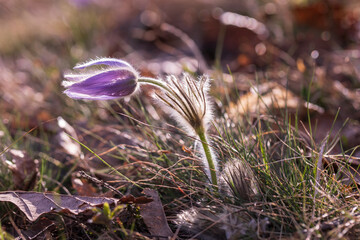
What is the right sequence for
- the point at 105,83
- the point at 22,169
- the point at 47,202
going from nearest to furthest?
the point at 105,83 < the point at 47,202 < the point at 22,169

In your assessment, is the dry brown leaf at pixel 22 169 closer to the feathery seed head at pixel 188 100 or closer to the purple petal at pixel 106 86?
the purple petal at pixel 106 86

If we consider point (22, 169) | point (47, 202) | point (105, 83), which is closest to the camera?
point (105, 83)

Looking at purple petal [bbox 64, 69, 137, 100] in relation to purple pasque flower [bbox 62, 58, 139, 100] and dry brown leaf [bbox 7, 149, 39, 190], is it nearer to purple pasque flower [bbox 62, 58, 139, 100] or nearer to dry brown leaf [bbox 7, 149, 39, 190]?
purple pasque flower [bbox 62, 58, 139, 100]

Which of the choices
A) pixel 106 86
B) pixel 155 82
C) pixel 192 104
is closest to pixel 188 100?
pixel 192 104

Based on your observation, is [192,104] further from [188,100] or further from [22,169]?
[22,169]

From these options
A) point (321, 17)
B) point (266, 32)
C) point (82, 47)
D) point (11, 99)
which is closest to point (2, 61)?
point (82, 47)

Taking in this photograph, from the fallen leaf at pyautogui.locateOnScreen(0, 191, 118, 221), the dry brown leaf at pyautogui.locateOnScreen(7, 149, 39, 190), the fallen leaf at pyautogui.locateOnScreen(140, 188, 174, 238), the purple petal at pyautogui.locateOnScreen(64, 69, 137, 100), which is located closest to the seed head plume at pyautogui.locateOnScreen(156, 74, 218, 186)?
the purple petal at pyautogui.locateOnScreen(64, 69, 137, 100)

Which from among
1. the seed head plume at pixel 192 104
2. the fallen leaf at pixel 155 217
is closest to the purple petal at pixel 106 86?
the seed head plume at pixel 192 104
